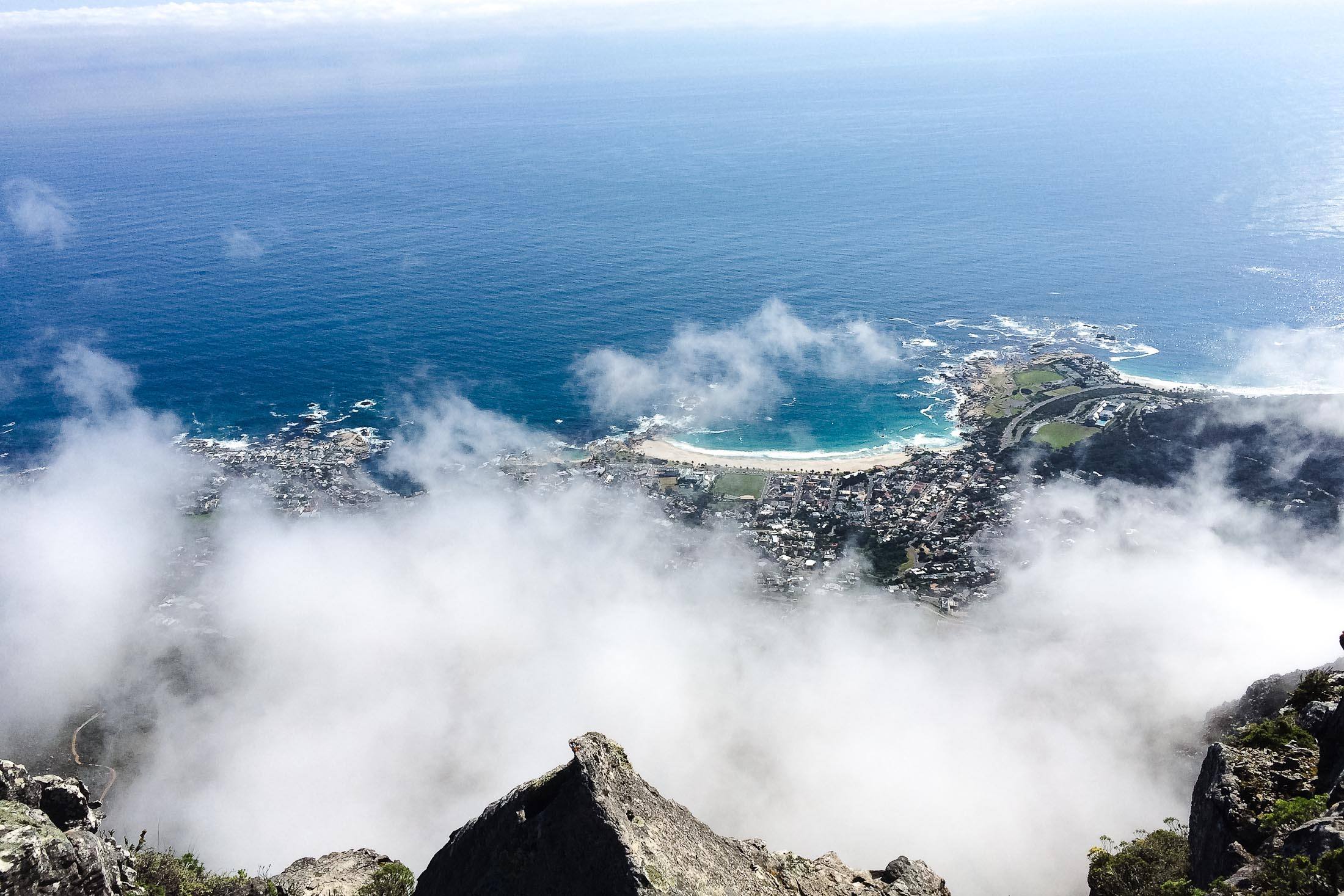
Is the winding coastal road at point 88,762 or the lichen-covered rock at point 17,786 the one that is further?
the winding coastal road at point 88,762

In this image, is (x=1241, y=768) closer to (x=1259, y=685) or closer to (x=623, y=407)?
(x=1259, y=685)

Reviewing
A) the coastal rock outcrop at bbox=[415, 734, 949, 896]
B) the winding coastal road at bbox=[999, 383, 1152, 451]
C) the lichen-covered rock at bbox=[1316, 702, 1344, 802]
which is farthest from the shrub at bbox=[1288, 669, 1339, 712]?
the winding coastal road at bbox=[999, 383, 1152, 451]

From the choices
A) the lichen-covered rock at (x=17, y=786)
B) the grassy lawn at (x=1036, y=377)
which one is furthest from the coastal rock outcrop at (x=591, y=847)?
the grassy lawn at (x=1036, y=377)

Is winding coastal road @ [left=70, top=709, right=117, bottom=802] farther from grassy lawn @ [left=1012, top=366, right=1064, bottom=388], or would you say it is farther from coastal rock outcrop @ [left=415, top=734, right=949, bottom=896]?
grassy lawn @ [left=1012, top=366, right=1064, bottom=388]

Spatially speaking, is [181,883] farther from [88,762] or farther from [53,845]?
[88,762]

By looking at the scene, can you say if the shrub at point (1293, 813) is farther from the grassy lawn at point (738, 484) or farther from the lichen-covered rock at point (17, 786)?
the grassy lawn at point (738, 484)

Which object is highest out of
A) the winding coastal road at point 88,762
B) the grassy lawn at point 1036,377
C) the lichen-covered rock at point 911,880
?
the grassy lawn at point 1036,377
